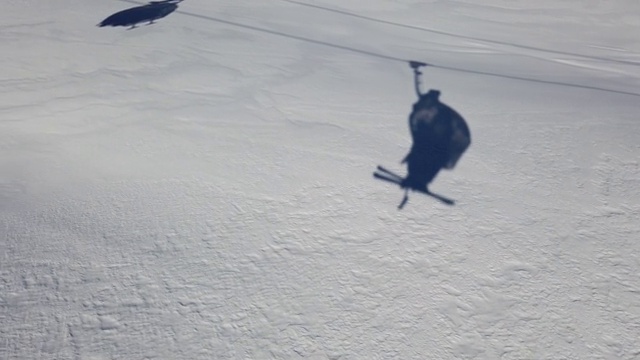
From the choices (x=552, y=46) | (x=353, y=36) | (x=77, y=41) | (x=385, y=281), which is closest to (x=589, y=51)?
(x=552, y=46)

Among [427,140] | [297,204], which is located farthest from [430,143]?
[297,204]

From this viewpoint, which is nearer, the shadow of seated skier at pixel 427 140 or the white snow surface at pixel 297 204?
the white snow surface at pixel 297 204

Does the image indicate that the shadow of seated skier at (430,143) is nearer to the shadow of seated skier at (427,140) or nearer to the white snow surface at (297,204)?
the shadow of seated skier at (427,140)

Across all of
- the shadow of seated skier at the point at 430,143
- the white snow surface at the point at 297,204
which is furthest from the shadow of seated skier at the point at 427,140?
the white snow surface at the point at 297,204

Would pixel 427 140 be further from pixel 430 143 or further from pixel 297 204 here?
pixel 297 204

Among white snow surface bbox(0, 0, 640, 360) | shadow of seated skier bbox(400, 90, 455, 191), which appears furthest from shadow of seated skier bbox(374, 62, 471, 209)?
white snow surface bbox(0, 0, 640, 360)

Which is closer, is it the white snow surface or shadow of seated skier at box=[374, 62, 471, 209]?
the white snow surface

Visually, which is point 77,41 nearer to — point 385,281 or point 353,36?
point 353,36

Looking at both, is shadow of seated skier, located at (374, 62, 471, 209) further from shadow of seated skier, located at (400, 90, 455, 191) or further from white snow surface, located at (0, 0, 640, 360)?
white snow surface, located at (0, 0, 640, 360)
